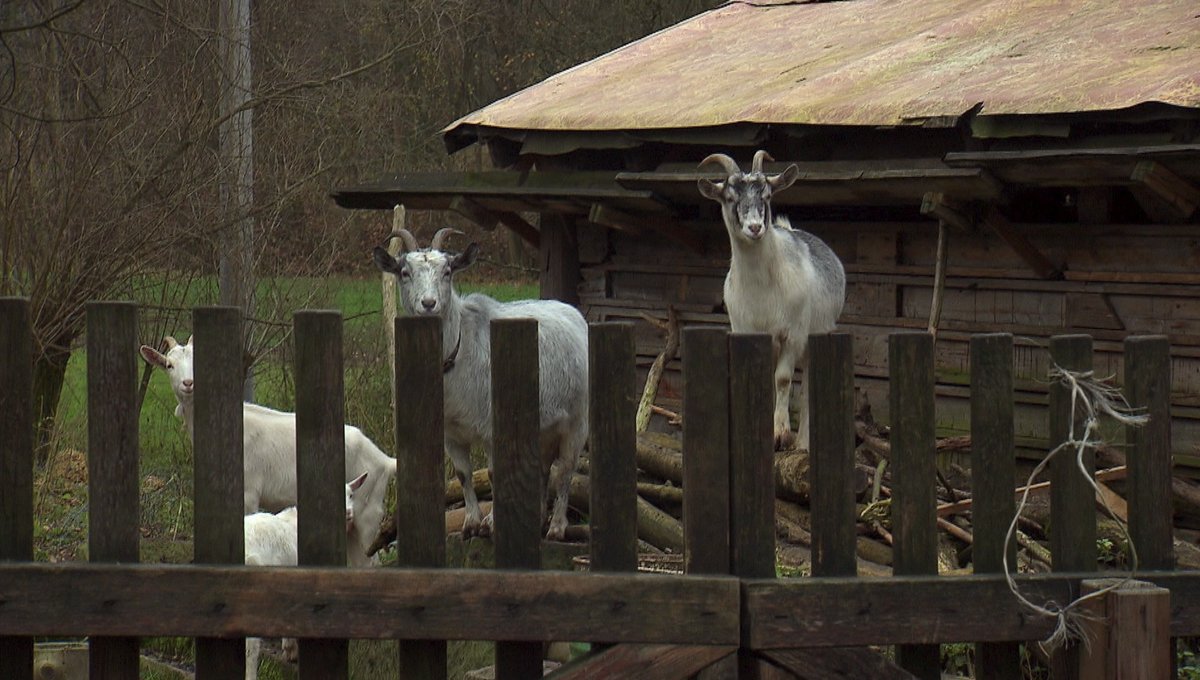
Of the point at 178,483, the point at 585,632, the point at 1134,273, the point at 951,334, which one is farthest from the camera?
the point at 178,483

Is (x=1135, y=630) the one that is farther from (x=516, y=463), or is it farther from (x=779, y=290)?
(x=779, y=290)

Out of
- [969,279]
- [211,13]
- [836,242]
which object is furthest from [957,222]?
[211,13]

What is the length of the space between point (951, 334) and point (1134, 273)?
57.4 inches

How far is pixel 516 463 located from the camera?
347 cm

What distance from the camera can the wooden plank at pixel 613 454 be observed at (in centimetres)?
347

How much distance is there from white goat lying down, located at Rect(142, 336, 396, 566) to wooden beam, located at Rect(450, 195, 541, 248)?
4.31 m

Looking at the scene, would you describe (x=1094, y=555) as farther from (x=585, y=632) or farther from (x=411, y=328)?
(x=411, y=328)

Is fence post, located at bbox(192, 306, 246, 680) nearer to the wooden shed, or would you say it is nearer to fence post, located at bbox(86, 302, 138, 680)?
fence post, located at bbox(86, 302, 138, 680)

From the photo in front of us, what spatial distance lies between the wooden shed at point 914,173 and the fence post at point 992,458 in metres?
5.43

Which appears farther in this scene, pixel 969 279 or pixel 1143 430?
pixel 969 279

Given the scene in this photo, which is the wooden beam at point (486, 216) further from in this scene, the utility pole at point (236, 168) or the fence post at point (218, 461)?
the fence post at point (218, 461)

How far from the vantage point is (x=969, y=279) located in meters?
10.9

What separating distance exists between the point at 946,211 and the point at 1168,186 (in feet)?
4.91

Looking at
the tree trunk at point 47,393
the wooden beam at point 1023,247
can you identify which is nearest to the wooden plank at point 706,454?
the wooden beam at point 1023,247
